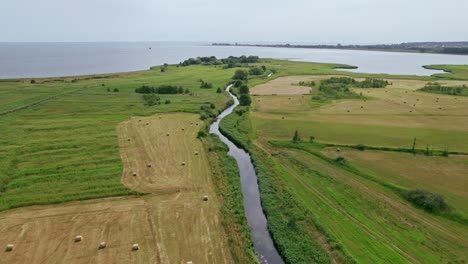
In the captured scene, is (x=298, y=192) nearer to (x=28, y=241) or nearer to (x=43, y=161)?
(x=28, y=241)

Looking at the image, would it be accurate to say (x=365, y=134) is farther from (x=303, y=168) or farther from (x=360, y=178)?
(x=303, y=168)

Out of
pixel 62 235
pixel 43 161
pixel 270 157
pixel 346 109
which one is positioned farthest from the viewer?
pixel 346 109

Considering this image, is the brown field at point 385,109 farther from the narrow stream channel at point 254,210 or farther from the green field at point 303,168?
the narrow stream channel at point 254,210

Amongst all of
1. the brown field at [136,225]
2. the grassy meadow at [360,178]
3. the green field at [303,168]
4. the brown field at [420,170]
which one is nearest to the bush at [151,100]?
the green field at [303,168]

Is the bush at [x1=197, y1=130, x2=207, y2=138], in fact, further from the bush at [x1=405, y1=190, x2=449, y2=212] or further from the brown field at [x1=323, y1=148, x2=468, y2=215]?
the bush at [x1=405, y1=190, x2=449, y2=212]

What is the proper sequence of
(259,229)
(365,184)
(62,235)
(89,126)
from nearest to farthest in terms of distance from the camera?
1. (62,235)
2. (259,229)
3. (365,184)
4. (89,126)

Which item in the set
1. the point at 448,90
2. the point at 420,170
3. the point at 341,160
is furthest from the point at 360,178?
the point at 448,90

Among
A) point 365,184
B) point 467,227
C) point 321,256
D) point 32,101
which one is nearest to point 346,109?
point 365,184
